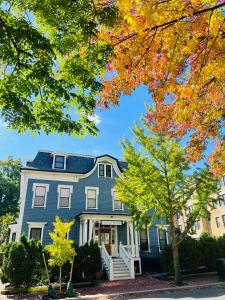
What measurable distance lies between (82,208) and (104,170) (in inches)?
158

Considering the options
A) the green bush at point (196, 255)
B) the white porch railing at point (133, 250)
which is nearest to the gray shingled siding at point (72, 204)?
the white porch railing at point (133, 250)

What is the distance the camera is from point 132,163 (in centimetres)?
1355

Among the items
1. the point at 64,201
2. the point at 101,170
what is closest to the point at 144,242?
the point at 101,170

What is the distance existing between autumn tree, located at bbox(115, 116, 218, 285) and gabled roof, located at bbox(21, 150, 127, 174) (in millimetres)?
8052

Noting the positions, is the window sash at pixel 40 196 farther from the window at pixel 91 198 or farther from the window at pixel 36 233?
the window at pixel 91 198

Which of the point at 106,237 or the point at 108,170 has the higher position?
the point at 108,170

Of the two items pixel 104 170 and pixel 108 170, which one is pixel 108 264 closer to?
pixel 104 170

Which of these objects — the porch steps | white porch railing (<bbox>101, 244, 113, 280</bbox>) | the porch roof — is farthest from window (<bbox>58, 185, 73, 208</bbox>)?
the porch steps

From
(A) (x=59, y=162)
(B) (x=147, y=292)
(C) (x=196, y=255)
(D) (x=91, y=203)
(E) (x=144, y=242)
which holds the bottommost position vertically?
(B) (x=147, y=292)

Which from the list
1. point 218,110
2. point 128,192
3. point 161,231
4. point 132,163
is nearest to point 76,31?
point 218,110

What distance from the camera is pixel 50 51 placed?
451 centimetres

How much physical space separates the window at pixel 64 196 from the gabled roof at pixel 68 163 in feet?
4.63

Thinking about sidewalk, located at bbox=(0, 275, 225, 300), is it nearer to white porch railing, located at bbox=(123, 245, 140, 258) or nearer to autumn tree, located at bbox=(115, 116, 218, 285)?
autumn tree, located at bbox=(115, 116, 218, 285)

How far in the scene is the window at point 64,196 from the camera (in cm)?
1944
